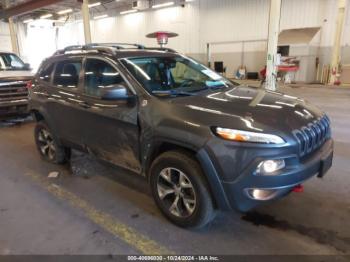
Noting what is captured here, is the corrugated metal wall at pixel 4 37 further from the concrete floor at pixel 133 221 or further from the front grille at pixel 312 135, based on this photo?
the front grille at pixel 312 135

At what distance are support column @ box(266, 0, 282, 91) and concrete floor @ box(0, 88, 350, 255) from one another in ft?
17.5

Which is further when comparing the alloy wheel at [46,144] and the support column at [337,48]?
the support column at [337,48]

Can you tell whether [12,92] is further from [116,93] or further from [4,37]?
[4,37]

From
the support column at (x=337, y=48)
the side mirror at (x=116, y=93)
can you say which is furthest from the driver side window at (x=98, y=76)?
the support column at (x=337, y=48)

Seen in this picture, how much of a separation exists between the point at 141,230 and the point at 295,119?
5.58 ft

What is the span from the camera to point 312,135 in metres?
2.52

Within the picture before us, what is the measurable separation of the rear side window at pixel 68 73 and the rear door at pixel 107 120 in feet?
0.70

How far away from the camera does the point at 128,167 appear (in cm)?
324

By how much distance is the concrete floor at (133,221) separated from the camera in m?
2.52

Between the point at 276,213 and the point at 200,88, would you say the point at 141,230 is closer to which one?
the point at 276,213

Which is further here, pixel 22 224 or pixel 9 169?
pixel 9 169

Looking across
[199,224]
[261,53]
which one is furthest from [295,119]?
[261,53]

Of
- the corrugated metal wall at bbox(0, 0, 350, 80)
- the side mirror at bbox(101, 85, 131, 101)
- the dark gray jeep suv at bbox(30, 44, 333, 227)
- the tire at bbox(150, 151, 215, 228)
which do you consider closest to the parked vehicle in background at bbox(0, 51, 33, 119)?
the dark gray jeep suv at bbox(30, 44, 333, 227)

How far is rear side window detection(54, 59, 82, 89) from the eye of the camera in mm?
3691
